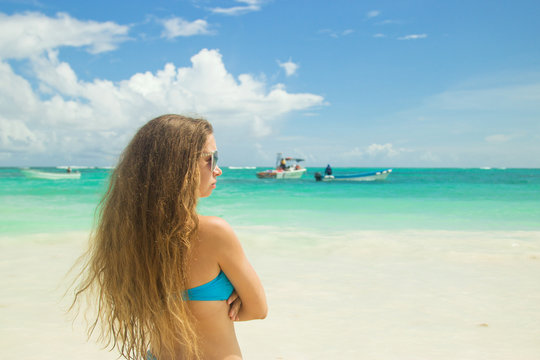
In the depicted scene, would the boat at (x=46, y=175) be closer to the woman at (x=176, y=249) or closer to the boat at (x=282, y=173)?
the boat at (x=282, y=173)

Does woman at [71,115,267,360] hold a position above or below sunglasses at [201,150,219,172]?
below

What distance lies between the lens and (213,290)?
149 cm

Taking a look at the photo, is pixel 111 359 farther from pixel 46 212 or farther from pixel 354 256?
pixel 46 212

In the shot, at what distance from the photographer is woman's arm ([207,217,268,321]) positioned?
1.39m

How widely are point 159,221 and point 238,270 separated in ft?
1.07

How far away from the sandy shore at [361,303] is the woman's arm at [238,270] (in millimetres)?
2159

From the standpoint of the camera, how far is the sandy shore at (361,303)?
3.56 m

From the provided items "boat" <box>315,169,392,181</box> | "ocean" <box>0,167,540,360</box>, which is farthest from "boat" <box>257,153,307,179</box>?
"ocean" <box>0,167,540,360</box>

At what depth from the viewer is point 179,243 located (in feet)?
4.64

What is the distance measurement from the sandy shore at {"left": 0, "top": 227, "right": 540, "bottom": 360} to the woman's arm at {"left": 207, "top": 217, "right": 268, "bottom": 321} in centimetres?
216

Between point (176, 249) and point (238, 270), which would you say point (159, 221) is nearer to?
point (176, 249)

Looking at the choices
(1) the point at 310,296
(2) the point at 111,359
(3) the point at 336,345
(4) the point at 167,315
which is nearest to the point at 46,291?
(2) the point at 111,359

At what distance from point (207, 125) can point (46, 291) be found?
4.50 metres

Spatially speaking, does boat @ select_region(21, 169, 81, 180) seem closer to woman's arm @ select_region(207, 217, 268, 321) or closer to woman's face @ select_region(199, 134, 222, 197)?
woman's face @ select_region(199, 134, 222, 197)
